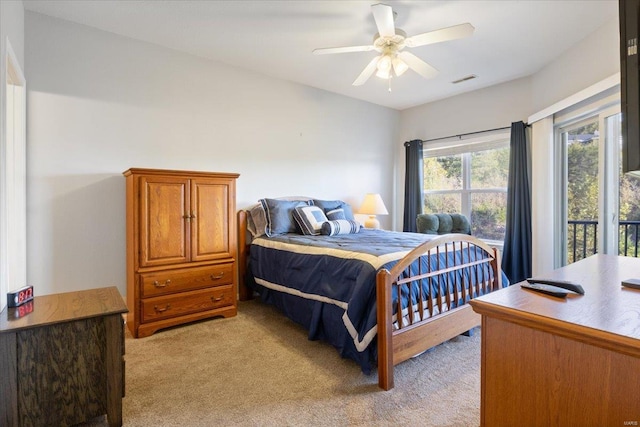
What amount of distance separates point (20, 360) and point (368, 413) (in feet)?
5.09

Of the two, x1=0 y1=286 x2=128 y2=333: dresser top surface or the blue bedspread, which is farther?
the blue bedspread

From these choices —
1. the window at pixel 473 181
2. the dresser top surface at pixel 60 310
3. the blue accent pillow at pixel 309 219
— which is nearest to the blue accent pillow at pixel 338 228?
the blue accent pillow at pixel 309 219

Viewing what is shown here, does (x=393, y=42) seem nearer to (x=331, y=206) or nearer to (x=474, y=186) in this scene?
(x=331, y=206)

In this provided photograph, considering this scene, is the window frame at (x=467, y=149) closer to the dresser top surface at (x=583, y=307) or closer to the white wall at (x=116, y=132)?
the white wall at (x=116, y=132)

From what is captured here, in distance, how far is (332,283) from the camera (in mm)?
2166

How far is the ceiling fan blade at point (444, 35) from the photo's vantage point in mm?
2082

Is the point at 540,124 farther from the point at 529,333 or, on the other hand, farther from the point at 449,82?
the point at 529,333

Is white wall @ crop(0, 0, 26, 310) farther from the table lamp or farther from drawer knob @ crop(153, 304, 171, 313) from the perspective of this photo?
the table lamp

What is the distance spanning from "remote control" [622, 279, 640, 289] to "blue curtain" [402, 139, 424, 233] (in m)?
3.71

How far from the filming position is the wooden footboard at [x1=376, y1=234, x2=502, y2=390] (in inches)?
69.5

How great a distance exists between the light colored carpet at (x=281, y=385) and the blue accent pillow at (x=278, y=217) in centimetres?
111

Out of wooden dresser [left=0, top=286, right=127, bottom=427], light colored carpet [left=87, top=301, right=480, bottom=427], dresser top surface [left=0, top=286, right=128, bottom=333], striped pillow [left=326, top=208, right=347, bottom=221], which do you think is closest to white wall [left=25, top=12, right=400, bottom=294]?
striped pillow [left=326, top=208, right=347, bottom=221]

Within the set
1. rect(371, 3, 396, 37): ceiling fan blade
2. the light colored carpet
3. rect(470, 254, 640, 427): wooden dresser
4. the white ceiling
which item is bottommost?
the light colored carpet

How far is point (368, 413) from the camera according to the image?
62.1 inches
